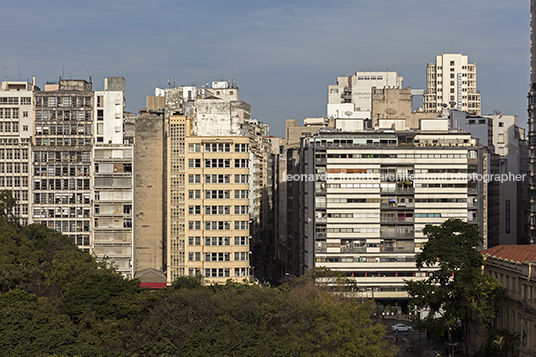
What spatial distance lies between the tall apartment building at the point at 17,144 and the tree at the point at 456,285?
75.0 meters

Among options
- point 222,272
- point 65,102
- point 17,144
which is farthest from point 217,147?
point 17,144

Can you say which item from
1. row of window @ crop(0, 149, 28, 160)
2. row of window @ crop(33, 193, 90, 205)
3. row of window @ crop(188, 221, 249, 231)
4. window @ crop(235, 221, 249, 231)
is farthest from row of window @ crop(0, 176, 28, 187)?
window @ crop(235, 221, 249, 231)

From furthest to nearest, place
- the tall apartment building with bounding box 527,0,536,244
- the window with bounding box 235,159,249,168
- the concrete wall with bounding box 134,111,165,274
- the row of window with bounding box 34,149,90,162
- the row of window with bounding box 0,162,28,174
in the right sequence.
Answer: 1. the row of window with bounding box 0,162,28,174
2. the row of window with bounding box 34,149,90,162
3. the concrete wall with bounding box 134,111,165,274
4. the window with bounding box 235,159,249,168
5. the tall apartment building with bounding box 527,0,536,244

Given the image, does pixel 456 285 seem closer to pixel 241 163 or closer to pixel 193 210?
pixel 241 163

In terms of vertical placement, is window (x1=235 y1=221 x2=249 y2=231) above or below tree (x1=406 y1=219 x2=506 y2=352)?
above

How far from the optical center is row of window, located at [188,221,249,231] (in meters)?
131

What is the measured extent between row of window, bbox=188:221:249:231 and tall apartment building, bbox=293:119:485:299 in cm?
1376

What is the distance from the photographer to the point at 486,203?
541ft

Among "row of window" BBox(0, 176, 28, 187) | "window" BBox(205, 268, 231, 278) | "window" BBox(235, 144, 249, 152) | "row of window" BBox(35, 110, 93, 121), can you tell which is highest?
"row of window" BBox(35, 110, 93, 121)

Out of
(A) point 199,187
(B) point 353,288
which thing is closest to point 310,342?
(B) point 353,288

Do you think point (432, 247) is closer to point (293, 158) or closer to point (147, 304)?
point (147, 304)

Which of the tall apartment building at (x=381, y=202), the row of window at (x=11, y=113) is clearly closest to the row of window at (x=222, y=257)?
the tall apartment building at (x=381, y=202)

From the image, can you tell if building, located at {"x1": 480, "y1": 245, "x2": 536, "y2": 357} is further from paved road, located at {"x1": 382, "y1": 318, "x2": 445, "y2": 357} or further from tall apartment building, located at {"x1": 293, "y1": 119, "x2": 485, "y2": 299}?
tall apartment building, located at {"x1": 293, "y1": 119, "x2": 485, "y2": 299}

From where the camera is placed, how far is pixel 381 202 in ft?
451
